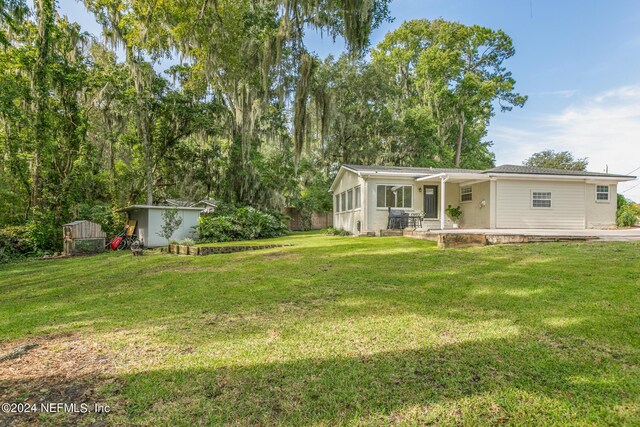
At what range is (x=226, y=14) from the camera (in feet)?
40.1

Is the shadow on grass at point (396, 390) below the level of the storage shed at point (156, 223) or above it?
below

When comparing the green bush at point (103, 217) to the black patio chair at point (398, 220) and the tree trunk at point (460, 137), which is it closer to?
the black patio chair at point (398, 220)

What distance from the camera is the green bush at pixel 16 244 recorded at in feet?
39.2

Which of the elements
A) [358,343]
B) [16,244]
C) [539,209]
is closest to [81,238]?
[16,244]

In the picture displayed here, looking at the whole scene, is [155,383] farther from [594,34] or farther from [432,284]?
[594,34]

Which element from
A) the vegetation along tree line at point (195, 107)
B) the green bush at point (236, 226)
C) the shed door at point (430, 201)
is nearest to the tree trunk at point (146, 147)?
the vegetation along tree line at point (195, 107)

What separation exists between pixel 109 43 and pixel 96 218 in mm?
7464

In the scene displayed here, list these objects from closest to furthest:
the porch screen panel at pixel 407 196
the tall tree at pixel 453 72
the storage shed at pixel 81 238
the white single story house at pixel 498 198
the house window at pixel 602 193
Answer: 1. the storage shed at pixel 81 238
2. the white single story house at pixel 498 198
3. the house window at pixel 602 193
4. the porch screen panel at pixel 407 196
5. the tall tree at pixel 453 72

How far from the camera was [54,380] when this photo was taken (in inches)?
92.4

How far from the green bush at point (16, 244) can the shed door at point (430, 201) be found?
15.4 metres

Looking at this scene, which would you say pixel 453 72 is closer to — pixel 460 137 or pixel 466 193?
pixel 460 137

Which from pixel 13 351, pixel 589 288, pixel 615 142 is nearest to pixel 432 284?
pixel 589 288

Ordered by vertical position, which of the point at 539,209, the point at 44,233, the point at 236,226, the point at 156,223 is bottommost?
the point at 44,233

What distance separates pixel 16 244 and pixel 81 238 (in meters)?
2.21
